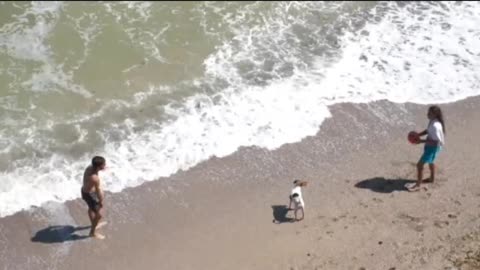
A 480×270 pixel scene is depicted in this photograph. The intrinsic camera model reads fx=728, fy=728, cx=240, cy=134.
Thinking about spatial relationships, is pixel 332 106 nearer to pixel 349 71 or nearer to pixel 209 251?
pixel 349 71

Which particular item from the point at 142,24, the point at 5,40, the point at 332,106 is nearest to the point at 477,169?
the point at 332,106

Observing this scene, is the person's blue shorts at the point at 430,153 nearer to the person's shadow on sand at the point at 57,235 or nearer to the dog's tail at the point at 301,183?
the dog's tail at the point at 301,183

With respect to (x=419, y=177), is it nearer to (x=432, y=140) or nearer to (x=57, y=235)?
(x=432, y=140)

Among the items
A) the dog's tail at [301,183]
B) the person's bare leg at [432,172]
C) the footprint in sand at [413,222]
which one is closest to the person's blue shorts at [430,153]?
the person's bare leg at [432,172]

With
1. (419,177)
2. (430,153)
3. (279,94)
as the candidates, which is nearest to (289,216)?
(419,177)

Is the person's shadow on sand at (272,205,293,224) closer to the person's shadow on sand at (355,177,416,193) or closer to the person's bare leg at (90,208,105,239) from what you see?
the person's shadow on sand at (355,177,416,193)

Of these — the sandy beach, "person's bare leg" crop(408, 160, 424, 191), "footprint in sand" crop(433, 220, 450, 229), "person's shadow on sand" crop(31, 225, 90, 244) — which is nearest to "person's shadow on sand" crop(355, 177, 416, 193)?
the sandy beach
